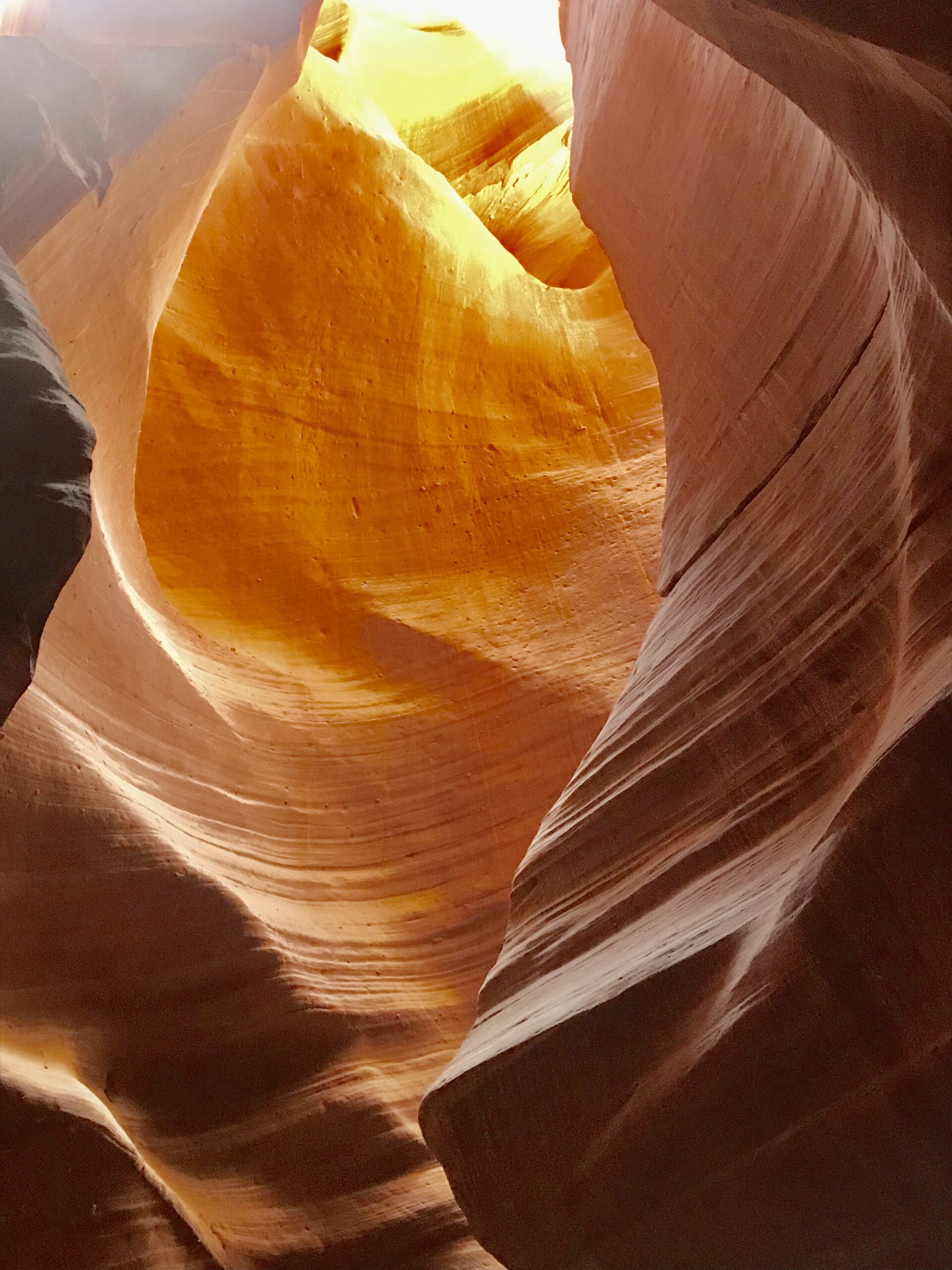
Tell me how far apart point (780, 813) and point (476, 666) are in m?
2.66

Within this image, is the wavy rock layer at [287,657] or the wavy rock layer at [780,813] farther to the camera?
the wavy rock layer at [287,657]

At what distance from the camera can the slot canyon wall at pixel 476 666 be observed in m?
1.47

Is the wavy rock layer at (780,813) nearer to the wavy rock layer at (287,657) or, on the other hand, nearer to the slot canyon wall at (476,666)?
the slot canyon wall at (476,666)

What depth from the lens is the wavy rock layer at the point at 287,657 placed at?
9.21 ft

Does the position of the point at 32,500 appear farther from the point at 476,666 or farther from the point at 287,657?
the point at 476,666

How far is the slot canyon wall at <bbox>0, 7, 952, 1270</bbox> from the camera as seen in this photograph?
147 cm

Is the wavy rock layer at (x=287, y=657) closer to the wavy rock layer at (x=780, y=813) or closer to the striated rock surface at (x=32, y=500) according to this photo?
the wavy rock layer at (x=780, y=813)

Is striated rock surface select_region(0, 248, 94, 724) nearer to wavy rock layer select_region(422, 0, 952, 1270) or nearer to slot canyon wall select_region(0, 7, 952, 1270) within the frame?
slot canyon wall select_region(0, 7, 952, 1270)

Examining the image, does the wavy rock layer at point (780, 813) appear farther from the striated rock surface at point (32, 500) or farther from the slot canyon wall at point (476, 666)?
the striated rock surface at point (32, 500)

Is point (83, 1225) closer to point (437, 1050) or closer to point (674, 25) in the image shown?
point (437, 1050)

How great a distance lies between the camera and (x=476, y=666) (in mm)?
4410

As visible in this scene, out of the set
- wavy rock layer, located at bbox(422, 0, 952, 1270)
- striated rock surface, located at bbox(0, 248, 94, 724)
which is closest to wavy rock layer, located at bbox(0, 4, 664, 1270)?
wavy rock layer, located at bbox(422, 0, 952, 1270)

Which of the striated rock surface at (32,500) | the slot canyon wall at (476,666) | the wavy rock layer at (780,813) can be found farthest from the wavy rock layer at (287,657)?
the striated rock surface at (32,500)

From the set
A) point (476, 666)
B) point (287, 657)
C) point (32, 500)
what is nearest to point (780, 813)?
point (32, 500)
